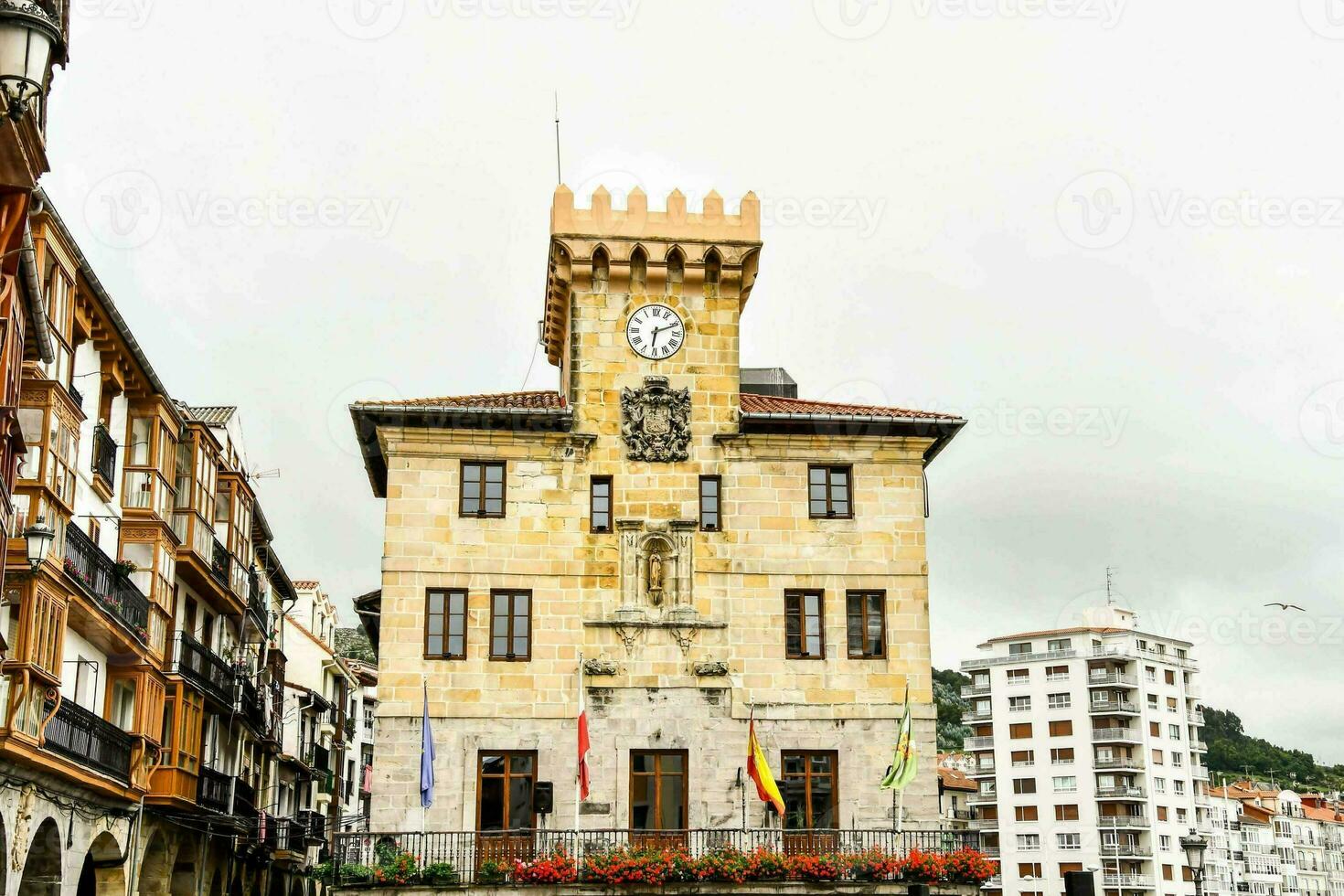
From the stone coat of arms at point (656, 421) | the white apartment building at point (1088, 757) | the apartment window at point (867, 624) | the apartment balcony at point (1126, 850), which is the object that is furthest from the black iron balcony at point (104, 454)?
the apartment balcony at point (1126, 850)

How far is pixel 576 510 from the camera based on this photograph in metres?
37.8

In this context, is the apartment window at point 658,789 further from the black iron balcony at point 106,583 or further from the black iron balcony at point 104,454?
the black iron balcony at point 104,454

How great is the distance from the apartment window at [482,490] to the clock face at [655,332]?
4722 mm

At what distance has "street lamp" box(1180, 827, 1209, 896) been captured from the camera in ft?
383

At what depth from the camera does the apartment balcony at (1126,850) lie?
11800cm

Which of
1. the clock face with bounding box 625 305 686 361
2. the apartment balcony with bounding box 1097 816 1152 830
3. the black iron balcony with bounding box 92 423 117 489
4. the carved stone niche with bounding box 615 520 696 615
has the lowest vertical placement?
the apartment balcony with bounding box 1097 816 1152 830

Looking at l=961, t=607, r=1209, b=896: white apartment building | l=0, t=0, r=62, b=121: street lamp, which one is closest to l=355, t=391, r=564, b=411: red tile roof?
l=0, t=0, r=62, b=121: street lamp

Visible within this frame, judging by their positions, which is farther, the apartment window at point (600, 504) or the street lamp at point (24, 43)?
the apartment window at point (600, 504)

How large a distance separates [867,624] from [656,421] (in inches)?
284

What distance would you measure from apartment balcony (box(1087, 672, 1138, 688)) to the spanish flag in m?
95.0

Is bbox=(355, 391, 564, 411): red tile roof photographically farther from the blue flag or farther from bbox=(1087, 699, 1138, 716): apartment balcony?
bbox=(1087, 699, 1138, 716): apartment balcony

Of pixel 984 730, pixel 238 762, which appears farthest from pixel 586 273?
pixel 984 730

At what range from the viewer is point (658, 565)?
37.7 metres

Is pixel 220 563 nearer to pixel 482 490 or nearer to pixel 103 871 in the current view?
pixel 103 871
